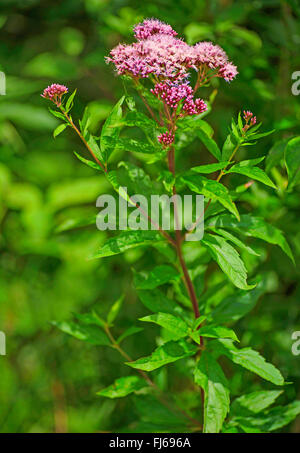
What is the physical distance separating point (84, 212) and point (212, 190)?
72cm

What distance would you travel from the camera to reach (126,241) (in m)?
0.60

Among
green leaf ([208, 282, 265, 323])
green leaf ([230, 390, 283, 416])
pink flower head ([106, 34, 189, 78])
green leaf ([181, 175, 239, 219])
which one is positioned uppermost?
pink flower head ([106, 34, 189, 78])

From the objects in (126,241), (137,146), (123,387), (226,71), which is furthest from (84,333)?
(226,71)

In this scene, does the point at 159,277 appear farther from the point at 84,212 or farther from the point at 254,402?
the point at 84,212

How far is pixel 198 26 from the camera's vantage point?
898 millimetres

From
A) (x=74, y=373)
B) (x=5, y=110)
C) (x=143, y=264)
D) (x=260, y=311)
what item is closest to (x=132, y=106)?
(x=143, y=264)

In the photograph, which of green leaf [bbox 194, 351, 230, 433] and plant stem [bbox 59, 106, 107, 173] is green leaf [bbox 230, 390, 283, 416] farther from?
plant stem [bbox 59, 106, 107, 173]

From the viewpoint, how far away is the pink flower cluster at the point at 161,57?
1.71ft

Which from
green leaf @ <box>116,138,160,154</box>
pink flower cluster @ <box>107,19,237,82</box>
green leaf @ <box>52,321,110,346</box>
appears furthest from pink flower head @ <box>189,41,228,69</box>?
green leaf @ <box>52,321,110,346</box>

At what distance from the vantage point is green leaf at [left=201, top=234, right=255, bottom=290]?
544 millimetres

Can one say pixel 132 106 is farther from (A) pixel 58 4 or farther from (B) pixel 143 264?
(A) pixel 58 4

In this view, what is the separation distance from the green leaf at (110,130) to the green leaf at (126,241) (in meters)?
0.10
